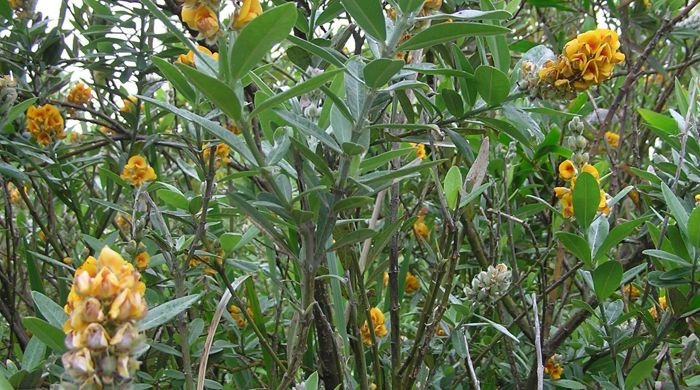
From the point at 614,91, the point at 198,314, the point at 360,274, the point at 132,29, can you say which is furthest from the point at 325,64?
the point at 614,91

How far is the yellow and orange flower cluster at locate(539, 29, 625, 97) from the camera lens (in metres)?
1.06

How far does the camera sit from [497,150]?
2.05 m

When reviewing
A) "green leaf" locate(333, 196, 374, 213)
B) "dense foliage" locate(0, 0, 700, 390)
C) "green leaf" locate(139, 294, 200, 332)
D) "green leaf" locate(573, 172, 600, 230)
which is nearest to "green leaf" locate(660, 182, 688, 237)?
"dense foliage" locate(0, 0, 700, 390)

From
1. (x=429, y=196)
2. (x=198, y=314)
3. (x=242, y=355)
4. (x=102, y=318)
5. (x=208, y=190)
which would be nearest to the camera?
(x=102, y=318)

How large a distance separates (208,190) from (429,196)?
960 millimetres

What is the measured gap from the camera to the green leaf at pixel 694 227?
3.83ft

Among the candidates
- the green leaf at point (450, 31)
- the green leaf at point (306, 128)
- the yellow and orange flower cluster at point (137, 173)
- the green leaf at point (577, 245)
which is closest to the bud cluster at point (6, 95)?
the yellow and orange flower cluster at point (137, 173)

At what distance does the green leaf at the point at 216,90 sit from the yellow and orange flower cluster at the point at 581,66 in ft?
1.69

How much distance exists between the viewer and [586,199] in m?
1.26

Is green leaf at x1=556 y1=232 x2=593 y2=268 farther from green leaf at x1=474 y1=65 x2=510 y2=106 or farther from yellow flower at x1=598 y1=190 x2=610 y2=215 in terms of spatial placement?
green leaf at x1=474 y1=65 x2=510 y2=106

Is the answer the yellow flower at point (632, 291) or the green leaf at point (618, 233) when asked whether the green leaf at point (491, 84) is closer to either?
the green leaf at point (618, 233)

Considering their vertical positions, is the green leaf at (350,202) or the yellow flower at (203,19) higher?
the yellow flower at (203,19)

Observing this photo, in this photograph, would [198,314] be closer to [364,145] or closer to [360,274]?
[360,274]

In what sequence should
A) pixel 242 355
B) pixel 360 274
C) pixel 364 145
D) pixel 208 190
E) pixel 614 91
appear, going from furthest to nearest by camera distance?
1. pixel 614 91
2. pixel 242 355
3. pixel 360 274
4. pixel 208 190
5. pixel 364 145
